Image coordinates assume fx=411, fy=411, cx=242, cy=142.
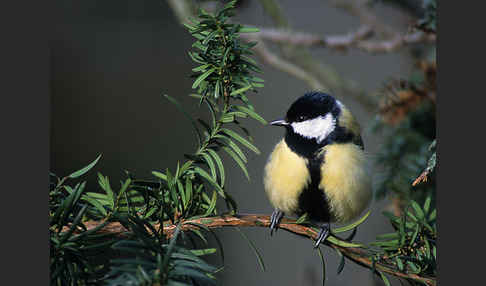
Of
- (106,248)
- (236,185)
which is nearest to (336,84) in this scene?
(236,185)

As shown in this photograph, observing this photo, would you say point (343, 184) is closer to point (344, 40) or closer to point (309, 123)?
point (309, 123)

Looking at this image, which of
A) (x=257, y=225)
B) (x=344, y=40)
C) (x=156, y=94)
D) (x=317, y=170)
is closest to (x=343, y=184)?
(x=317, y=170)

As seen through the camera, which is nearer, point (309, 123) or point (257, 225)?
point (257, 225)

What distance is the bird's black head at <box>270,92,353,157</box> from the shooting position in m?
0.46

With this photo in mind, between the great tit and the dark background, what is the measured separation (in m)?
0.21

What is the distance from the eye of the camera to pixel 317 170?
0.45m

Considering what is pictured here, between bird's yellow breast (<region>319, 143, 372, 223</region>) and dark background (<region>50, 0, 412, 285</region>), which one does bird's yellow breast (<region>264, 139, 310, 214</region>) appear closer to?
bird's yellow breast (<region>319, 143, 372, 223</region>)

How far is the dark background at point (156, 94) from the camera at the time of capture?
74cm

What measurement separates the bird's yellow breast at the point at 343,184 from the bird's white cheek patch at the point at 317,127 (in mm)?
20

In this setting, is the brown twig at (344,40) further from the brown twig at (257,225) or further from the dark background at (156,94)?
the brown twig at (257,225)

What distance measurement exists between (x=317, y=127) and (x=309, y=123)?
15 millimetres

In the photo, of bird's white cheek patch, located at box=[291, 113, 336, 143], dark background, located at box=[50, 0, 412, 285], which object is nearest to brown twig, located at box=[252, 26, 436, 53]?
dark background, located at box=[50, 0, 412, 285]

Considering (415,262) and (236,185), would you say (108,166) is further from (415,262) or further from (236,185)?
(415,262)

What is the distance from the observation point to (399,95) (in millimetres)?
607
